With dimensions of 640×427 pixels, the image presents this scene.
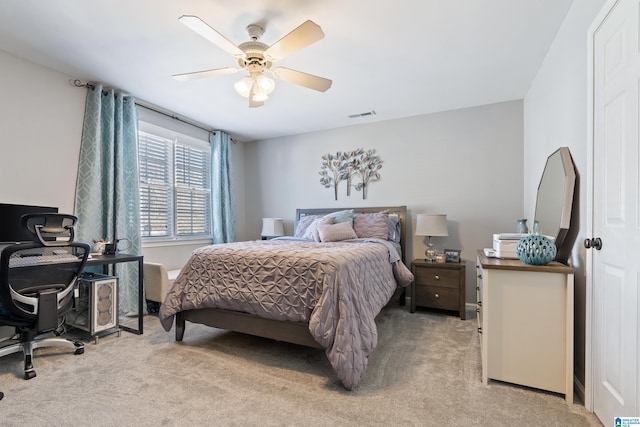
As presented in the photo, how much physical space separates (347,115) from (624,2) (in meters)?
2.92

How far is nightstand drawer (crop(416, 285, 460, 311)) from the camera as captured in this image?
3402 millimetres

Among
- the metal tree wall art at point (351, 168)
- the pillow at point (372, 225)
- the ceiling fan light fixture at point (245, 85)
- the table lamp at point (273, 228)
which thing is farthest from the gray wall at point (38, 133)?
the pillow at point (372, 225)

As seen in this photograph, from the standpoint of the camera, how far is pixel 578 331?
1.88m

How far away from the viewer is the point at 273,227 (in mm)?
4691

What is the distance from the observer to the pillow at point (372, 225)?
378cm

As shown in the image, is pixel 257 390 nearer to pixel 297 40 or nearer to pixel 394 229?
pixel 297 40

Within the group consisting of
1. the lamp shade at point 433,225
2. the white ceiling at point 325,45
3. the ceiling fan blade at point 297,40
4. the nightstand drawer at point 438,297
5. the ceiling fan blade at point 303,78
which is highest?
the white ceiling at point 325,45

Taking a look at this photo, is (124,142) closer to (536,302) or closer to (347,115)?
(347,115)

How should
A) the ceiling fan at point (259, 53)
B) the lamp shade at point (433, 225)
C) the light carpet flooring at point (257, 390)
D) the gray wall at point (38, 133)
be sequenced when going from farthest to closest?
1. the lamp shade at point (433, 225)
2. the gray wall at point (38, 133)
3. the ceiling fan at point (259, 53)
4. the light carpet flooring at point (257, 390)

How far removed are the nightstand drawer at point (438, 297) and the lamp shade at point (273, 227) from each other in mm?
2199

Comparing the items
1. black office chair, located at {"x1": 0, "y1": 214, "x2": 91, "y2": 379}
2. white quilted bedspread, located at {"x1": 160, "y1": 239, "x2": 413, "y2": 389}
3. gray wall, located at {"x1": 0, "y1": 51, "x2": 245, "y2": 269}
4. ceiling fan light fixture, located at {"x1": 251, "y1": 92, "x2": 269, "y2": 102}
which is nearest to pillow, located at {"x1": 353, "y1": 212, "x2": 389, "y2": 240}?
white quilted bedspread, located at {"x1": 160, "y1": 239, "x2": 413, "y2": 389}

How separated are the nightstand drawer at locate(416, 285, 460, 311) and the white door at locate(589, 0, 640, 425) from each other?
1764 millimetres

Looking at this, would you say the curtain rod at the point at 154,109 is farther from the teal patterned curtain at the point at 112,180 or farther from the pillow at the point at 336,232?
the pillow at the point at 336,232

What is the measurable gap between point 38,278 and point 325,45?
8.89 feet
